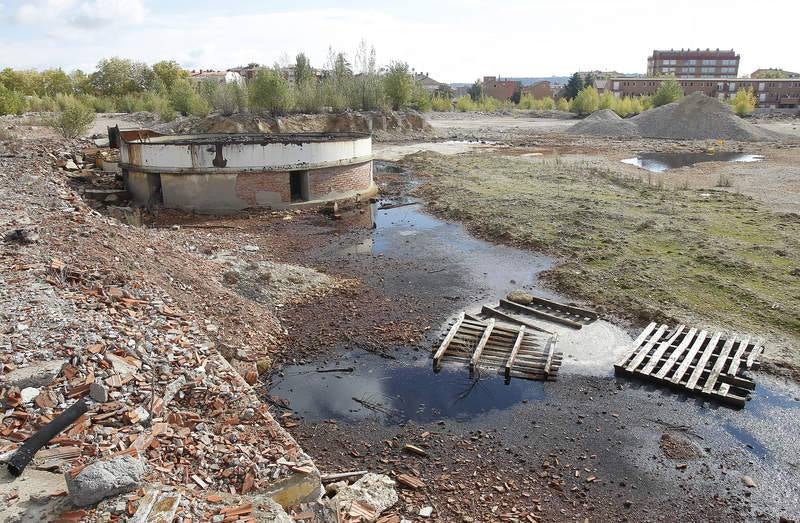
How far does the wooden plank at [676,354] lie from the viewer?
820 centimetres

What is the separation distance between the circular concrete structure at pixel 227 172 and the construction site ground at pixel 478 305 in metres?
0.80

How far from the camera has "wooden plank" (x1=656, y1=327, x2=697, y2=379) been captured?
8203 mm

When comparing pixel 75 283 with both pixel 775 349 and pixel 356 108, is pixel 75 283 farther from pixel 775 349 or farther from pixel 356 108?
pixel 356 108

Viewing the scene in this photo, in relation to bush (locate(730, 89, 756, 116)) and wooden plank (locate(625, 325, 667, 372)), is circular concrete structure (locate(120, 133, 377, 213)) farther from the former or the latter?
bush (locate(730, 89, 756, 116))

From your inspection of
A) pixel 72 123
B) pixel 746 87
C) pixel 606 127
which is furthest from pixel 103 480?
pixel 746 87

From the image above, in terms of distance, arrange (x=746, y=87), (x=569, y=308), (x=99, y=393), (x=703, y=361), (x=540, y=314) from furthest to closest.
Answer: (x=746, y=87) → (x=569, y=308) → (x=540, y=314) → (x=703, y=361) → (x=99, y=393)

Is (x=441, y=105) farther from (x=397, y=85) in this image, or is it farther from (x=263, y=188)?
(x=263, y=188)

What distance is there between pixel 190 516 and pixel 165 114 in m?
36.7

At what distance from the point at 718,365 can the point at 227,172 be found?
13487 millimetres

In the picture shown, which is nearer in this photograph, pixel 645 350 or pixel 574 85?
pixel 645 350

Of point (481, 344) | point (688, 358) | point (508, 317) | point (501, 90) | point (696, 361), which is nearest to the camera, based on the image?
point (688, 358)

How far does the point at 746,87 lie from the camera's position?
89.2 metres

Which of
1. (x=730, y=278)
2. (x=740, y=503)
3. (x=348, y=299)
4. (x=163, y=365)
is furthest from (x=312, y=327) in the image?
(x=730, y=278)

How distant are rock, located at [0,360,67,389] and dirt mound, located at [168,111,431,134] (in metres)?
29.5
